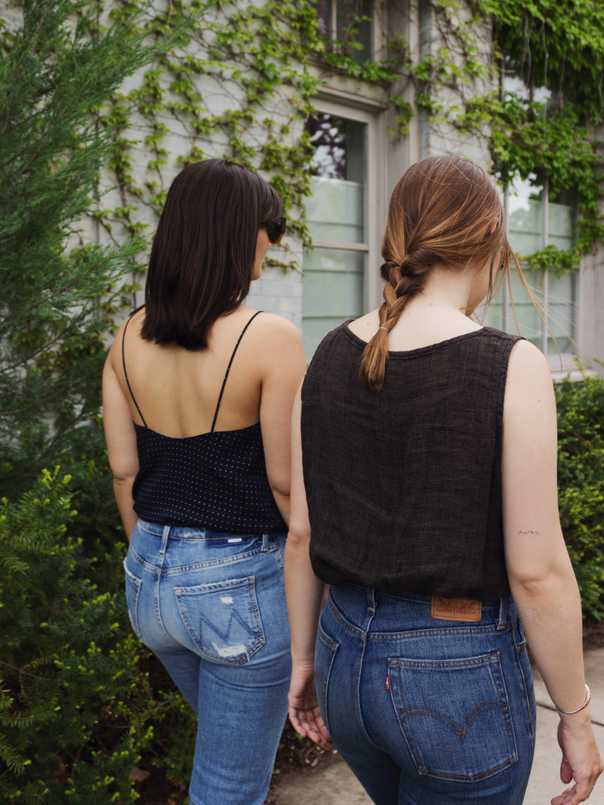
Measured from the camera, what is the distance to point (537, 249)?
24.0 ft

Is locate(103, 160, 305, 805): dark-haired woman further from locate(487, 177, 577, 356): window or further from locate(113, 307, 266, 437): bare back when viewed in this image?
locate(487, 177, 577, 356): window

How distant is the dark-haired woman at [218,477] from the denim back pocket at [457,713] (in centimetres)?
44

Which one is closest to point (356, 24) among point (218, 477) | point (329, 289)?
point (329, 289)

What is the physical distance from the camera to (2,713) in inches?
81.1

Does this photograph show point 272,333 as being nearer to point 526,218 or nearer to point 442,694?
A: point 442,694

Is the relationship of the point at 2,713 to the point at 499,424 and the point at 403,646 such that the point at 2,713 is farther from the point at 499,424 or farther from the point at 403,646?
the point at 499,424

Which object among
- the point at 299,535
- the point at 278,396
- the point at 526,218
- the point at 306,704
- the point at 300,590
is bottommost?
the point at 306,704

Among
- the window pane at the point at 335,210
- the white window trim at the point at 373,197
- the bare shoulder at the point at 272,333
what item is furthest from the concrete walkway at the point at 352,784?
the window pane at the point at 335,210

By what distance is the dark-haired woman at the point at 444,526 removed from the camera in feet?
4.20

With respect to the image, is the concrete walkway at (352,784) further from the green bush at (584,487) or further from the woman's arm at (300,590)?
the woman's arm at (300,590)

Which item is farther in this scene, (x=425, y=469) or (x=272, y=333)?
(x=272, y=333)

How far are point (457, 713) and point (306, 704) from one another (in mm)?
438

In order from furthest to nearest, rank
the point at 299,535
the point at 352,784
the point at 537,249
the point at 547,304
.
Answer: the point at 537,249
the point at 547,304
the point at 352,784
the point at 299,535

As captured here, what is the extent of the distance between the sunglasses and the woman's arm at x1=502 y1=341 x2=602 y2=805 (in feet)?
2.55
